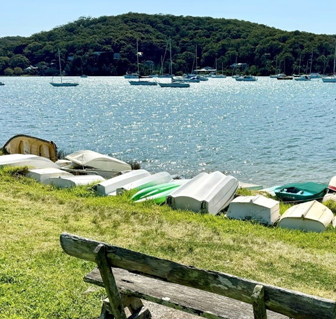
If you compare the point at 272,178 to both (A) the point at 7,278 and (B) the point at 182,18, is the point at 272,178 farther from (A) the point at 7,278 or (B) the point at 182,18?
(B) the point at 182,18

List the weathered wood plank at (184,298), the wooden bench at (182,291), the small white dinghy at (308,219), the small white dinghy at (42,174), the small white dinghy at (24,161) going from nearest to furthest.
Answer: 1. the wooden bench at (182,291)
2. the weathered wood plank at (184,298)
3. the small white dinghy at (308,219)
4. the small white dinghy at (42,174)
5. the small white dinghy at (24,161)

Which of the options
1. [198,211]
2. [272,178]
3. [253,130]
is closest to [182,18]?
[253,130]

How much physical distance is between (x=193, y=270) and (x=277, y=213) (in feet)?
24.3

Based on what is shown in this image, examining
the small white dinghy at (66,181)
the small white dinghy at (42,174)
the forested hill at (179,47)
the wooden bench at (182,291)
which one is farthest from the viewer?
the forested hill at (179,47)

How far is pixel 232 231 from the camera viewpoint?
340 inches

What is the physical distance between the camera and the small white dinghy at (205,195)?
34.2 feet

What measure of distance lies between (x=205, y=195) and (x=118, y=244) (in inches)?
150

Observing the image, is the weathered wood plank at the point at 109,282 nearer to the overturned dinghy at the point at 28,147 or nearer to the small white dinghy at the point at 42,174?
the small white dinghy at the point at 42,174

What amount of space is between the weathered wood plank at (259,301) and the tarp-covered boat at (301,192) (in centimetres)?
1066

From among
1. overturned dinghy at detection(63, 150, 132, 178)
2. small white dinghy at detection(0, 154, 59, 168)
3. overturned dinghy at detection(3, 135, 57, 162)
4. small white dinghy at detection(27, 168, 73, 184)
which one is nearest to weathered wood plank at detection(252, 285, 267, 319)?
small white dinghy at detection(27, 168, 73, 184)

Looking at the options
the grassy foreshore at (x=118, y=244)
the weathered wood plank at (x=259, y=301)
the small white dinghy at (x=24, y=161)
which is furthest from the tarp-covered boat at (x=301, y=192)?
the weathered wood plank at (x=259, y=301)

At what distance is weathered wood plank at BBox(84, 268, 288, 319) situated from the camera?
11.6ft

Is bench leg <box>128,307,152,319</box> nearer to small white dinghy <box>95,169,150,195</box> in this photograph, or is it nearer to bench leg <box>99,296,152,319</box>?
bench leg <box>99,296,152,319</box>

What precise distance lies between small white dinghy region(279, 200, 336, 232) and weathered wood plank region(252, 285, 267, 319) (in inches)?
268
